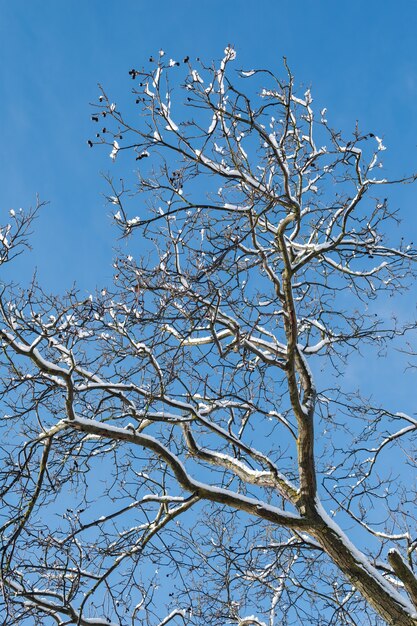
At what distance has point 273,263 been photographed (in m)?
9.46

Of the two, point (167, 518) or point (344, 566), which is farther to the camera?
point (167, 518)

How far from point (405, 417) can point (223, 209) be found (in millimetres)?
3965

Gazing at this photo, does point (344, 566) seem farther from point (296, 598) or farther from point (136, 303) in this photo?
point (136, 303)

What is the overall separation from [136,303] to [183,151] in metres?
1.63

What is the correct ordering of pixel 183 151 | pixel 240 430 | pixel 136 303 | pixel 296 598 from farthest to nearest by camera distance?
pixel 240 430
pixel 296 598
pixel 183 151
pixel 136 303

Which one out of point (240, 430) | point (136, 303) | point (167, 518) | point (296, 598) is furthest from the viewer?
point (240, 430)

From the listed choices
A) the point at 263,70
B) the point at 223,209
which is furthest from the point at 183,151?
the point at 263,70

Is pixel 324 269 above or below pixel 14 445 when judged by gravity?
above

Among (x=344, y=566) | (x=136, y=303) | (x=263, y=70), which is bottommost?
(x=344, y=566)

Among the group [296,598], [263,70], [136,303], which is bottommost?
[296,598]

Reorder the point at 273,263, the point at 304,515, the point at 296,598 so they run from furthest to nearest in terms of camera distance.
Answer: the point at 273,263
the point at 296,598
the point at 304,515

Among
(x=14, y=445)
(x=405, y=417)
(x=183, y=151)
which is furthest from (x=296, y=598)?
(x=183, y=151)

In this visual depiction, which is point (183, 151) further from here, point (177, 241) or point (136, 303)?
point (136, 303)

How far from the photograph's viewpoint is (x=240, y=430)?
8.80 metres
